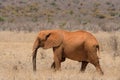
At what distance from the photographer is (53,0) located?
2141 inches

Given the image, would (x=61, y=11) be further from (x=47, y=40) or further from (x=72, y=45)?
(x=72, y=45)

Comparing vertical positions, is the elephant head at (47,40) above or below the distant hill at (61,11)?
above

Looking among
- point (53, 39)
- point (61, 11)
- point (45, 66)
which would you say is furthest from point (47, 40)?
point (61, 11)

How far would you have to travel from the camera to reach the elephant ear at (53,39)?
13938mm

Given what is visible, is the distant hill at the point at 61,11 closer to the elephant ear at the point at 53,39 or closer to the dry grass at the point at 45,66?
the dry grass at the point at 45,66

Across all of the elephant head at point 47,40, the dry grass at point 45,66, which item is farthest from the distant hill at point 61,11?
the elephant head at point 47,40

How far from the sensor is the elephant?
1348cm

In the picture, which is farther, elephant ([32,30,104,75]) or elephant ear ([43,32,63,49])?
elephant ear ([43,32,63,49])

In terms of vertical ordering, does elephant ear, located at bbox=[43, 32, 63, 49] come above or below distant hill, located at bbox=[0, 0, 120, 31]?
above

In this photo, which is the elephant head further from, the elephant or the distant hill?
the distant hill

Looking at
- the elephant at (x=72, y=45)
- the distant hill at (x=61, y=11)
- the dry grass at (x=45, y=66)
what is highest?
the elephant at (x=72, y=45)

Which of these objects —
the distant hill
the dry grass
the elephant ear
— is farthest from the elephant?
the distant hill

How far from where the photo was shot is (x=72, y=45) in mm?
13688

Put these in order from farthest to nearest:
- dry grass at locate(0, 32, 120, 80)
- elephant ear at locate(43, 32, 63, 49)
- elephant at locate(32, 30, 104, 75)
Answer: elephant ear at locate(43, 32, 63, 49), elephant at locate(32, 30, 104, 75), dry grass at locate(0, 32, 120, 80)
